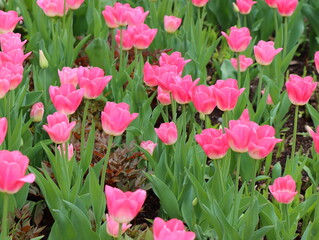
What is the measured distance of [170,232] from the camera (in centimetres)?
146

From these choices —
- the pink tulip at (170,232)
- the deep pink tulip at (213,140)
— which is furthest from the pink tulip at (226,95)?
the pink tulip at (170,232)

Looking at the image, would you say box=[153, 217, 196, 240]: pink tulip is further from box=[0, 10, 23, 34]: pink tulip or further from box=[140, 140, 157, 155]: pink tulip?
box=[0, 10, 23, 34]: pink tulip

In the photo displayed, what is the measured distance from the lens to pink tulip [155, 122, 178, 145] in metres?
2.26

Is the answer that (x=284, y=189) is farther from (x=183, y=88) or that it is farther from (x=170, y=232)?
(x=170, y=232)

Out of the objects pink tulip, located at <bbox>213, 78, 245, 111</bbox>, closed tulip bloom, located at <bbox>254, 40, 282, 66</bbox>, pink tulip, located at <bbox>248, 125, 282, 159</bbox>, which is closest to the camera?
pink tulip, located at <bbox>248, 125, 282, 159</bbox>

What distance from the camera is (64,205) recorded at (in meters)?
2.11

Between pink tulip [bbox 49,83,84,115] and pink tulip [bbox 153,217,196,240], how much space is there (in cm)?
66

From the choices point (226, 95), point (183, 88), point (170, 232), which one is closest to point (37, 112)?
point (183, 88)

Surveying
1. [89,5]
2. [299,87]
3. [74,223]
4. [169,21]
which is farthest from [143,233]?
[89,5]

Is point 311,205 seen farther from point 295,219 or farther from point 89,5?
point 89,5

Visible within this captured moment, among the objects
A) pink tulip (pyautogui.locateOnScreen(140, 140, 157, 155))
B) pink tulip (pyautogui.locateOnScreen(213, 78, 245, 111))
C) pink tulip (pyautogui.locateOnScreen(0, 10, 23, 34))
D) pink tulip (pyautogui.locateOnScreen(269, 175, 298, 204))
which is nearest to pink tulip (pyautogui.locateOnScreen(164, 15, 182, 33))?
pink tulip (pyautogui.locateOnScreen(0, 10, 23, 34))

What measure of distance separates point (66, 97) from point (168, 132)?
42 centimetres

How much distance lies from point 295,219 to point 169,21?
1.29m

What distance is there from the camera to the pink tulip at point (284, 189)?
2086 mm
